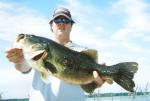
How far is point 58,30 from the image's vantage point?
7.65m

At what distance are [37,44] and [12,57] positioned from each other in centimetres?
85

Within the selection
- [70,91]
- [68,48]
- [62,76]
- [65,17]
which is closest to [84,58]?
[68,48]

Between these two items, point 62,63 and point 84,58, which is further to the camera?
point 84,58

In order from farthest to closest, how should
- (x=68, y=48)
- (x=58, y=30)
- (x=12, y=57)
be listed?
(x=58, y=30)
(x=12, y=57)
(x=68, y=48)

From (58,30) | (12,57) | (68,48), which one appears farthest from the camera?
(58,30)

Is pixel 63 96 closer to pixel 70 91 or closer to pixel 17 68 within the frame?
pixel 70 91

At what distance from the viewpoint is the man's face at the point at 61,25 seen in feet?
25.1

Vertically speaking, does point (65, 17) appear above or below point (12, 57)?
above

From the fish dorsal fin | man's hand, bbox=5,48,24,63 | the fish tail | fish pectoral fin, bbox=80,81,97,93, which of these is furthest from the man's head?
fish pectoral fin, bbox=80,81,97,93

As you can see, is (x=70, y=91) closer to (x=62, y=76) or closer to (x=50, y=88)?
(x=50, y=88)

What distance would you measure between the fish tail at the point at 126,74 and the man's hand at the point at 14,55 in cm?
185

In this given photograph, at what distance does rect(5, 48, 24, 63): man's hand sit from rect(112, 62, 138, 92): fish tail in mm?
1846

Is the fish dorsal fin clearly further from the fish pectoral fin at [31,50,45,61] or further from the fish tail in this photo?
the fish pectoral fin at [31,50,45,61]

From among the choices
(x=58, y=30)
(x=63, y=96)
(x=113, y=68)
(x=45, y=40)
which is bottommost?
(x=63, y=96)
